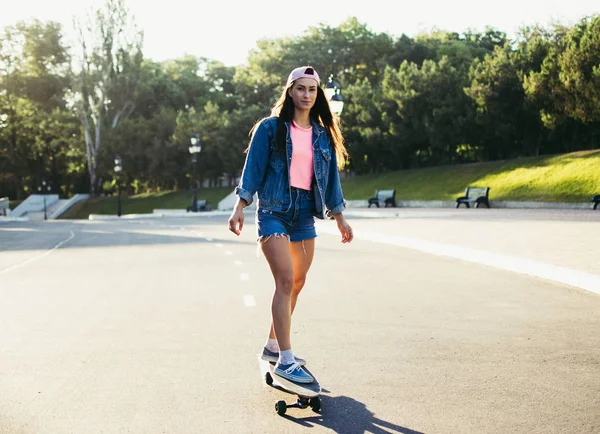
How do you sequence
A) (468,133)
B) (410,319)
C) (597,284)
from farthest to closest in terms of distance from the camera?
(468,133) < (597,284) < (410,319)

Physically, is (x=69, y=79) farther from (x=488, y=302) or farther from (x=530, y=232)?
(x=488, y=302)

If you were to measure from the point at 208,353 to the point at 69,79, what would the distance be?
69521 millimetres

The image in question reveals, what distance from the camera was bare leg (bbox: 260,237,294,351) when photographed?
16.5ft

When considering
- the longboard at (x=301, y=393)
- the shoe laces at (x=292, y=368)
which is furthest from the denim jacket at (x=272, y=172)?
the longboard at (x=301, y=393)

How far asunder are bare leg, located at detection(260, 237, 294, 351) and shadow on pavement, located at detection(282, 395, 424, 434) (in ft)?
1.58

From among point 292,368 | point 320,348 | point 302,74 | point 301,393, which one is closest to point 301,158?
point 302,74

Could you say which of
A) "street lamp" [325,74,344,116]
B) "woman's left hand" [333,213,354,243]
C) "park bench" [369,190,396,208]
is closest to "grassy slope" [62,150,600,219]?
"park bench" [369,190,396,208]

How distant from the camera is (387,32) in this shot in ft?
253

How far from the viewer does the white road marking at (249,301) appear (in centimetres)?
921

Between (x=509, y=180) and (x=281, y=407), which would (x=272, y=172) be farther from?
(x=509, y=180)

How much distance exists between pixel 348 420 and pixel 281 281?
3.27 feet

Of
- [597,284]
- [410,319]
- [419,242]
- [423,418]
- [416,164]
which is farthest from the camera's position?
[416,164]

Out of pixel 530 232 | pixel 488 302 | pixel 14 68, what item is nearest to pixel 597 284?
pixel 488 302

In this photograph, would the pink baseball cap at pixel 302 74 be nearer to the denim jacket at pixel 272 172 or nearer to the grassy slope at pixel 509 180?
the denim jacket at pixel 272 172
